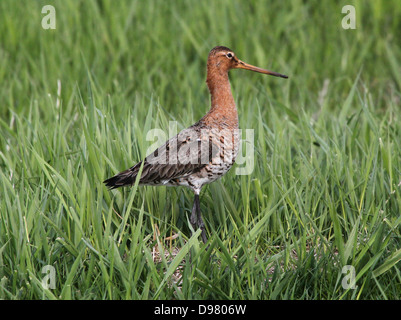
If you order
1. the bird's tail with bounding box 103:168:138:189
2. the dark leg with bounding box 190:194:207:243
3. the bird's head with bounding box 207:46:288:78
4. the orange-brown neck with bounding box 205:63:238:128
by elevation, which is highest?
the bird's head with bounding box 207:46:288:78

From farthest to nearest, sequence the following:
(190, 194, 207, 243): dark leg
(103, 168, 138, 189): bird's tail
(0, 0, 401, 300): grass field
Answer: (190, 194, 207, 243): dark leg
(103, 168, 138, 189): bird's tail
(0, 0, 401, 300): grass field

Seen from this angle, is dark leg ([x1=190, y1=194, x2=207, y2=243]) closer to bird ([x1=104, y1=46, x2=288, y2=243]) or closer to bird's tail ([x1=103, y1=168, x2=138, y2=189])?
bird ([x1=104, y1=46, x2=288, y2=243])

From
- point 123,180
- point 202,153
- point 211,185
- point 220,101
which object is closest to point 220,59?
point 220,101

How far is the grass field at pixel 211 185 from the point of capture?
3.96m

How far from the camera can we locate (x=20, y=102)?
7086 mm

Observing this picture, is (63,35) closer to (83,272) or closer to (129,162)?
(129,162)

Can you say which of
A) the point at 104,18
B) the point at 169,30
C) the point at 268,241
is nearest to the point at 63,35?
the point at 104,18

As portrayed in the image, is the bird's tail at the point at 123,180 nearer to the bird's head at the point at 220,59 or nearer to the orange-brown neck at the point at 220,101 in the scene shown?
the orange-brown neck at the point at 220,101

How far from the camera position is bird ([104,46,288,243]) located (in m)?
4.49

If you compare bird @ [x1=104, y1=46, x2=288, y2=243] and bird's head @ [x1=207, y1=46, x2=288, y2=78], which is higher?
bird's head @ [x1=207, y1=46, x2=288, y2=78]

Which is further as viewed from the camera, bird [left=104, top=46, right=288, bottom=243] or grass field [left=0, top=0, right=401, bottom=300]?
bird [left=104, top=46, right=288, bottom=243]

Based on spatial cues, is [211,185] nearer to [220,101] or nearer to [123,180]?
[220,101]

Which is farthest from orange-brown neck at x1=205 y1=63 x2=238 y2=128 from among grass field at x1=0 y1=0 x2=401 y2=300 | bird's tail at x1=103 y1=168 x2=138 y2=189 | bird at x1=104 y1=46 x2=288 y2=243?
bird's tail at x1=103 y1=168 x2=138 y2=189

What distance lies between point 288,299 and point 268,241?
719 mm
